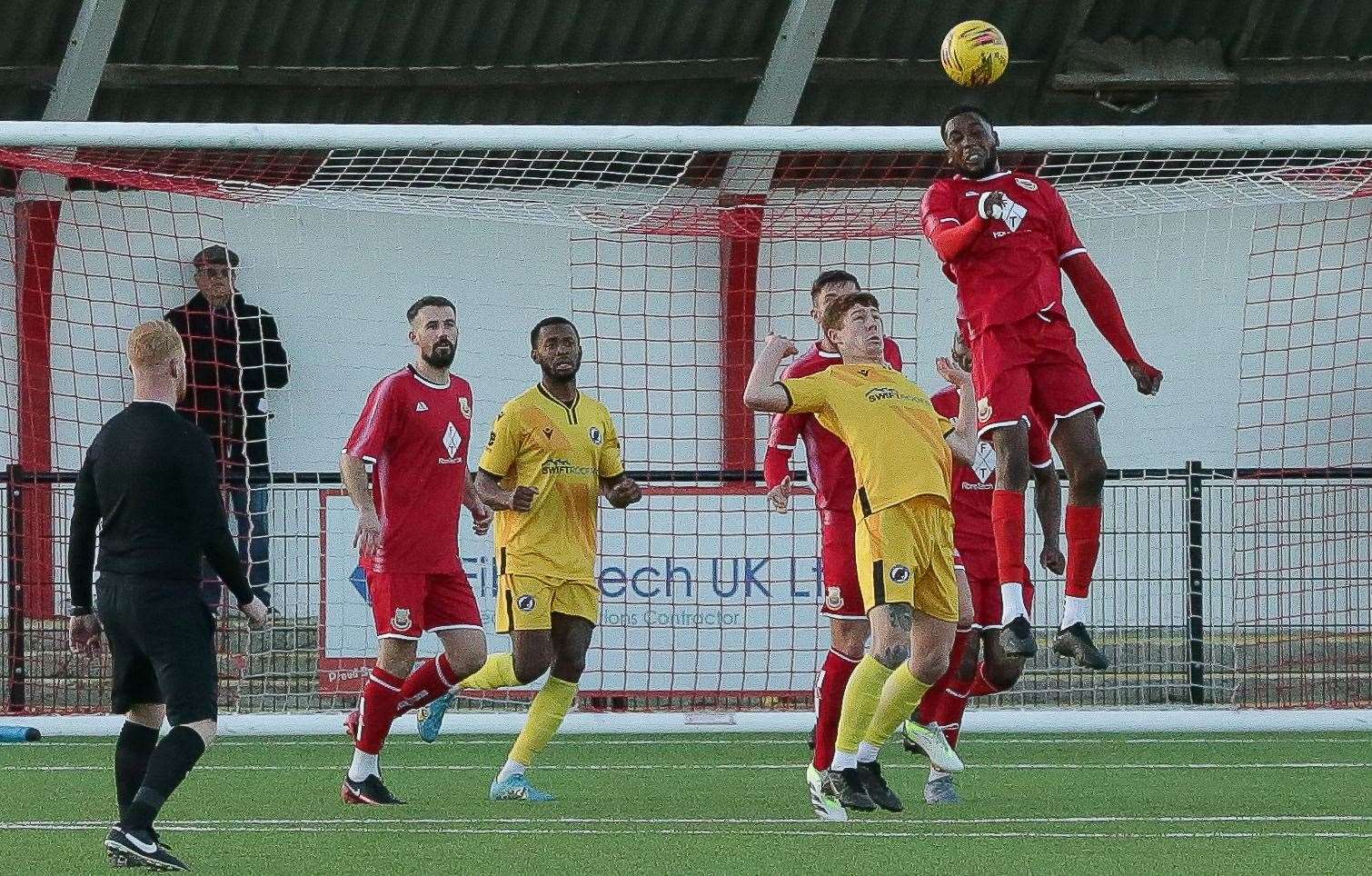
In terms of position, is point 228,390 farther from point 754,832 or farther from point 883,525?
point 754,832

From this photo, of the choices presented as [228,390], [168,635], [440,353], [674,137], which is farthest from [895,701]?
[228,390]

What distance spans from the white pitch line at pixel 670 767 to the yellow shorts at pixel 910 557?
8.15ft

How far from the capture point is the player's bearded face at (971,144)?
307 inches

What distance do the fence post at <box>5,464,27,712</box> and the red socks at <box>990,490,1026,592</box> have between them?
6.52 meters

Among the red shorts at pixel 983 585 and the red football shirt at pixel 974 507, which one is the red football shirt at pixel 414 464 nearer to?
the red football shirt at pixel 974 507

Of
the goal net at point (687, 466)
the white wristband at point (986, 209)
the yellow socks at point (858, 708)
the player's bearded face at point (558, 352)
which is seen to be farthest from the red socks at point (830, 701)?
the goal net at point (687, 466)

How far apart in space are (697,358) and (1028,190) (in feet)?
26.2

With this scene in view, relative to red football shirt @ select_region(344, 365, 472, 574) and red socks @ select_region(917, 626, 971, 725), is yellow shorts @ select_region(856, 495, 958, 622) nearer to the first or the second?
red socks @ select_region(917, 626, 971, 725)

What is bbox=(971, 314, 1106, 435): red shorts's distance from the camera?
7.74m

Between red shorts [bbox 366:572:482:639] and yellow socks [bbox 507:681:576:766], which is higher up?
red shorts [bbox 366:572:482:639]

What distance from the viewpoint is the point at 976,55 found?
7824 mm

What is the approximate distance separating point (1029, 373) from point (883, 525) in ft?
2.63

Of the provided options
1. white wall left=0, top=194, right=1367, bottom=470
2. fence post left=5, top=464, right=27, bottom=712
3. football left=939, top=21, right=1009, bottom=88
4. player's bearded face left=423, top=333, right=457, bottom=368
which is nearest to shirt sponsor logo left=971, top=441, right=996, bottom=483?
football left=939, top=21, right=1009, bottom=88

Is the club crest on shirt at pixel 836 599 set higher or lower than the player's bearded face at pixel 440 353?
lower
